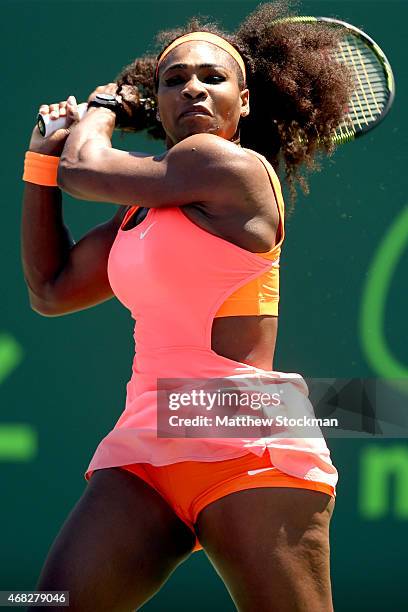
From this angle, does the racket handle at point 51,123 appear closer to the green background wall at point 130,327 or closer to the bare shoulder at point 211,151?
the bare shoulder at point 211,151

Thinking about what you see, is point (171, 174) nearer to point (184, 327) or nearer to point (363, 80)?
point (184, 327)

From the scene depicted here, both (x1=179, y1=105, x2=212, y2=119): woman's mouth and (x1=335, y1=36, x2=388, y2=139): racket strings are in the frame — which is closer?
(x1=179, y1=105, x2=212, y2=119): woman's mouth

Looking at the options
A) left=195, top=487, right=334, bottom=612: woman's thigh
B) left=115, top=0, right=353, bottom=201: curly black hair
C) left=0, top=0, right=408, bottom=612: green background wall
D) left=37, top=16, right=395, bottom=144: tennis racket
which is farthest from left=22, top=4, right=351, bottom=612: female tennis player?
left=0, top=0, right=408, bottom=612: green background wall

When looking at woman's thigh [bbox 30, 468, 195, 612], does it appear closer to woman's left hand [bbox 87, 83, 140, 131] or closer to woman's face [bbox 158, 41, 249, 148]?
woman's face [bbox 158, 41, 249, 148]

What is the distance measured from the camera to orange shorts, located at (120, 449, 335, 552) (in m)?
2.30

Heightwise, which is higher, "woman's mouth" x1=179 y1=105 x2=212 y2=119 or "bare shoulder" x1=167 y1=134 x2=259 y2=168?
"woman's mouth" x1=179 y1=105 x2=212 y2=119

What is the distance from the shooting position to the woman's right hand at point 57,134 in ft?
9.24

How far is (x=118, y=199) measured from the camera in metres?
2.49

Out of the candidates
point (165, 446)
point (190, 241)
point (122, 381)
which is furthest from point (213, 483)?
point (122, 381)

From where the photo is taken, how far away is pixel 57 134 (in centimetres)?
283

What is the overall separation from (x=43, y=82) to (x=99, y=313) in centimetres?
96

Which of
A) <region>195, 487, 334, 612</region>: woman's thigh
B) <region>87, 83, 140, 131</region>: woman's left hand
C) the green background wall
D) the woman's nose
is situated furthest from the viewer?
the green background wall

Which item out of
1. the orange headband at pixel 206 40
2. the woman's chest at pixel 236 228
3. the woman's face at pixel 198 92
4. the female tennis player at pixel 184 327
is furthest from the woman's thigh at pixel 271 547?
the orange headband at pixel 206 40

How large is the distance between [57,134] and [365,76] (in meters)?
0.96
